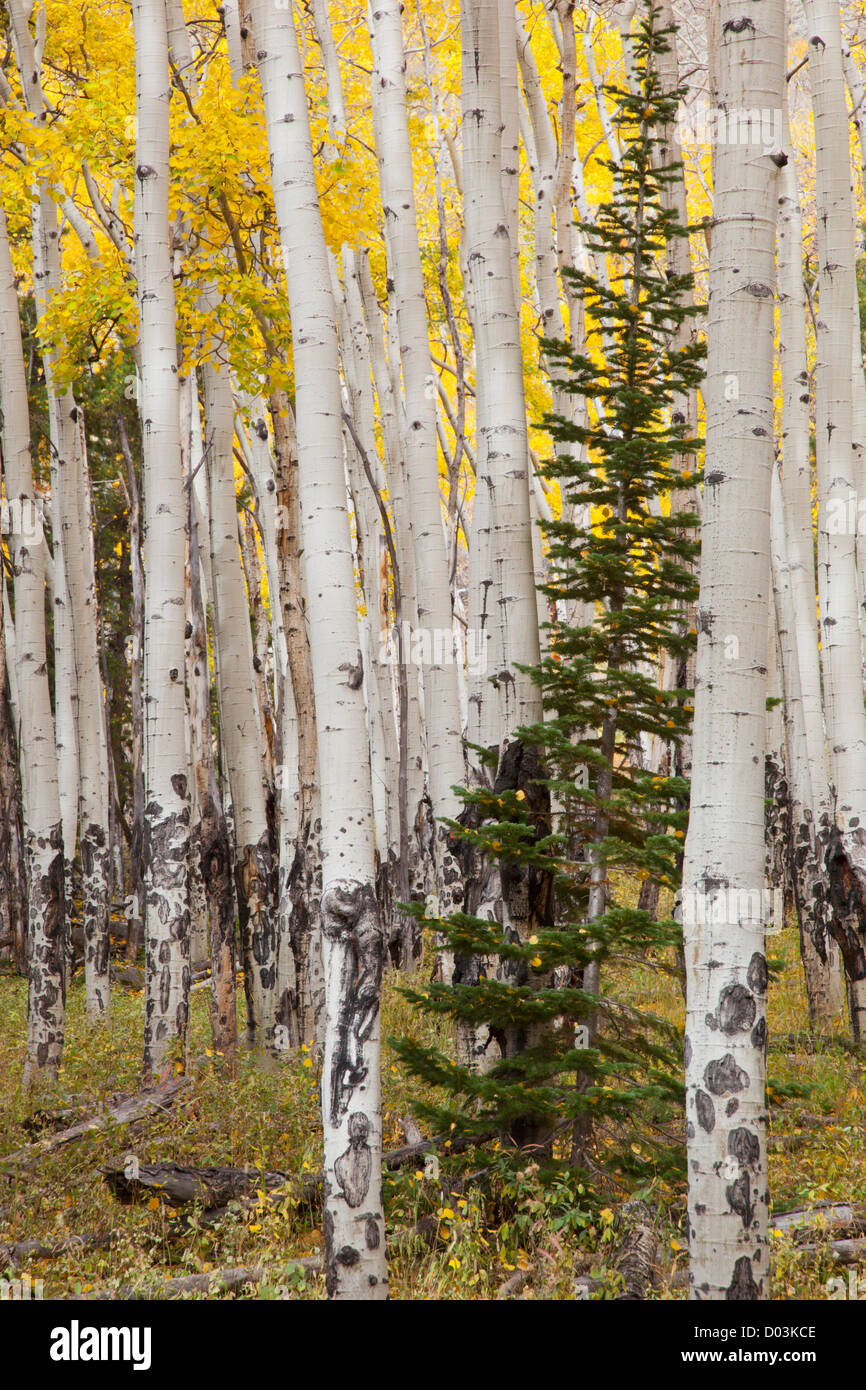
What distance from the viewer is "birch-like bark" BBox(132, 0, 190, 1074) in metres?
6.57

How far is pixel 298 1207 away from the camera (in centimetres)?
508

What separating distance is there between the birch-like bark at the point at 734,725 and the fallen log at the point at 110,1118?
3919 millimetres

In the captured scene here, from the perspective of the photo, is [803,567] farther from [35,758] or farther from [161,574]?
[35,758]

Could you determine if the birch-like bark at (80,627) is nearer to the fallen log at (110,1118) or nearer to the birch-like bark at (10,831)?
the birch-like bark at (10,831)

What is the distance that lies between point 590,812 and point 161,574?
3.30 metres

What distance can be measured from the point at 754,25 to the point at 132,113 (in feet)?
21.0

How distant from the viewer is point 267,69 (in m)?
4.41

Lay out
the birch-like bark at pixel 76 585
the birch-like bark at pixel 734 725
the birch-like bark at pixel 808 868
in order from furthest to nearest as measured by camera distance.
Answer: the birch-like bark at pixel 808 868, the birch-like bark at pixel 76 585, the birch-like bark at pixel 734 725

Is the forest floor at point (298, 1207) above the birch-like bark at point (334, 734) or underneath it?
underneath

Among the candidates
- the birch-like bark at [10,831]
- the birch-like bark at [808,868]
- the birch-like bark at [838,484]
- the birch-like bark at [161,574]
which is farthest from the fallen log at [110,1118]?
the birch-like bark at [10,831]

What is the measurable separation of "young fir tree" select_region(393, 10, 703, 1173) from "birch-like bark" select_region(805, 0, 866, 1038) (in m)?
2.07

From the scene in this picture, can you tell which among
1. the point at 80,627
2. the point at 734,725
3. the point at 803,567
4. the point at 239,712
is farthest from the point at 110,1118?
A: the point at 803,567

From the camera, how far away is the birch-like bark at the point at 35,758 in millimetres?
8148

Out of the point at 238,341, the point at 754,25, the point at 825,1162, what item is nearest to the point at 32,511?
the point at 238,341
